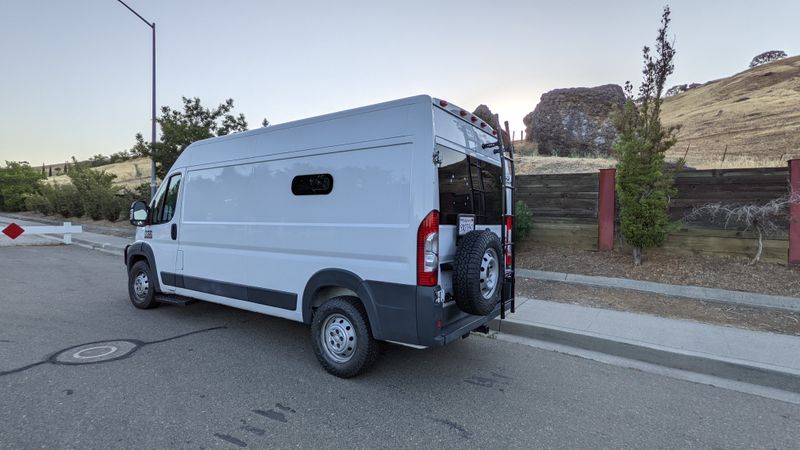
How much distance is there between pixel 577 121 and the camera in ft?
59.6

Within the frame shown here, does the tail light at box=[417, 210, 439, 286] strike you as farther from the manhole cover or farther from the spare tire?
the manhole cover

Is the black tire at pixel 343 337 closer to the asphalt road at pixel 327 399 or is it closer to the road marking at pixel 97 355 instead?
the asphalt road at pixel 327 399

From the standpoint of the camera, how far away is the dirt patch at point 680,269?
6.35 meters

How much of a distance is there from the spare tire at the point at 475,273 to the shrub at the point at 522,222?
17.8 feet

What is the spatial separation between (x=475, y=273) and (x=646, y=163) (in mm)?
5554

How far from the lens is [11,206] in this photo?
130 feet

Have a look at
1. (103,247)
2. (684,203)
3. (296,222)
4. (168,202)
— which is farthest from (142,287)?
(103,247)

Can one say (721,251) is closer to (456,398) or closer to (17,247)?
(456,398)

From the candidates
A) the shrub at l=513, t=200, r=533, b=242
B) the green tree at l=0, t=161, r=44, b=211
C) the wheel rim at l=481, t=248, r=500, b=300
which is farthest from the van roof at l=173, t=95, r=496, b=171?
the green tree at l=0, t=161, r=44, b=211

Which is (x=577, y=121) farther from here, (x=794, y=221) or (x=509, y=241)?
(x=509, y=241)

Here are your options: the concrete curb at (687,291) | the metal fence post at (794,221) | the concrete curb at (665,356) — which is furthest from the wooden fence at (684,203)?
the concrete curb at (665,356)

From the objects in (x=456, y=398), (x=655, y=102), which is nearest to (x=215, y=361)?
A: (x=456, y=398)

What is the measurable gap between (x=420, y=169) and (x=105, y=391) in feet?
10.7

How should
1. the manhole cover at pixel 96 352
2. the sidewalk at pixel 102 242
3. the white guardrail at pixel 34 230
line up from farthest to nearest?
the sidewalk at pixel 102 242
the white guardrail at pixel 34 230
the manhole cover at pixel 96 352
